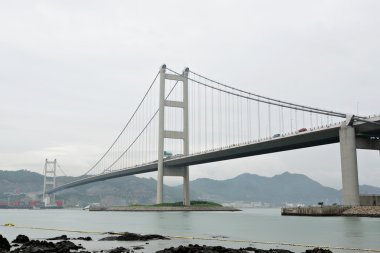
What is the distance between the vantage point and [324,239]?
28.6 m

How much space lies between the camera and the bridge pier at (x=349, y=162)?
190 feet

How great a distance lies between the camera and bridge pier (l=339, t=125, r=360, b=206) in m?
58.1

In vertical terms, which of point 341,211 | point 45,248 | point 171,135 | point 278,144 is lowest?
point 45,248

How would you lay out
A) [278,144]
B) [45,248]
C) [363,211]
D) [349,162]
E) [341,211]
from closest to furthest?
1. [45,248]
2. [363,211]
3. [341,211]
4. [349,162]
5. [278,144]

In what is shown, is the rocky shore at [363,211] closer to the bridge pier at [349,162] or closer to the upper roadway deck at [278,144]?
the bridge pier at [349,162]

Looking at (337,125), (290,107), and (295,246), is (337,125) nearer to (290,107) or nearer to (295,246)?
(290,107)

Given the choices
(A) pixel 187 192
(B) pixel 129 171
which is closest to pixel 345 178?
(A) pixel 187 192

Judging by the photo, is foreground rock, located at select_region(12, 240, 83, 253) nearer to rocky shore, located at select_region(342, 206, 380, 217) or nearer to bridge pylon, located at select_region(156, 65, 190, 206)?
rocky shore, located at select_region(342, 206, 380, 217)

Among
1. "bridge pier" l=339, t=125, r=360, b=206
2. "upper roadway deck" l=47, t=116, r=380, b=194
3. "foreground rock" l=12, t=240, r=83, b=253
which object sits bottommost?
"foreground rock" l=12, t=240, r=83, b=253

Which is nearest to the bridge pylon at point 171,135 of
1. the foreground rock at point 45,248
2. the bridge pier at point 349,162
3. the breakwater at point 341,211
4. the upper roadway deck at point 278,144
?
the upper roadway deck at point 278,144

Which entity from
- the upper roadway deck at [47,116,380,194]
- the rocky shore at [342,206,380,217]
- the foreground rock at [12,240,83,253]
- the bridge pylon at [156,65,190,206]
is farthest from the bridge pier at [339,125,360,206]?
the foreground rock at [12,240,83,253]

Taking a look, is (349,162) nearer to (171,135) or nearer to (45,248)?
(171,135)

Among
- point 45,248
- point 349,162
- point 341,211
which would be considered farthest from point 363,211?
point 45,248

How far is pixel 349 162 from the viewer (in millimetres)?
58438
